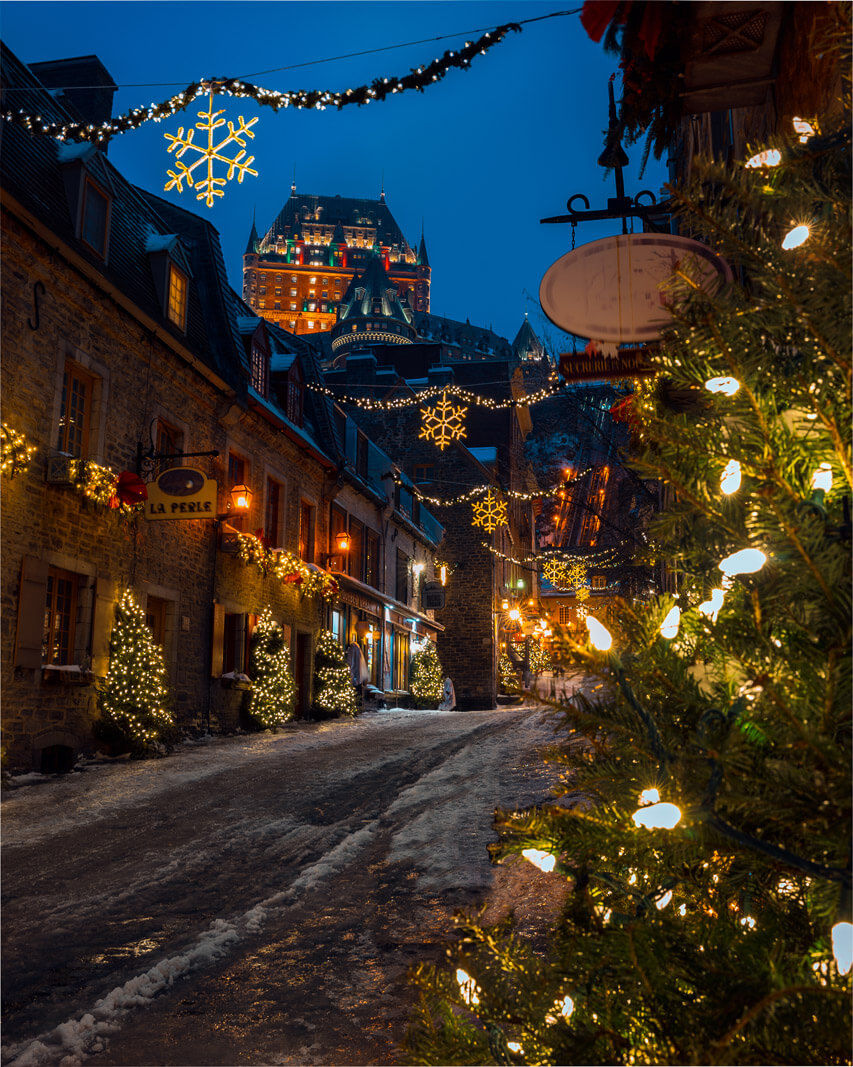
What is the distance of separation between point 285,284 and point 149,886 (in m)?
133

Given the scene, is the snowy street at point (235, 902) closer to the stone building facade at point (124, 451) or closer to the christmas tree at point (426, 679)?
the stone building facade at point (124, 451)

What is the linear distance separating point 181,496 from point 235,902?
840 cm

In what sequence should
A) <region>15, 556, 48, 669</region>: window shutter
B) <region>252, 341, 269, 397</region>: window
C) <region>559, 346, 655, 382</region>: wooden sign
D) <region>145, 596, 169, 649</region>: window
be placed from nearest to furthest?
<region>559, 346, 655, 382</region>: wooden sign
<region>15, 556, 48, 669</region>: window shutter
<region>145, 596, 169, 649</region>: window
<region>252, 341, 269, 397</region>: window

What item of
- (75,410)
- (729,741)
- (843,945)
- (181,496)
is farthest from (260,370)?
(843,945)

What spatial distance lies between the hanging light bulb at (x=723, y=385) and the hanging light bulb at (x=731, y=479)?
0.16 m

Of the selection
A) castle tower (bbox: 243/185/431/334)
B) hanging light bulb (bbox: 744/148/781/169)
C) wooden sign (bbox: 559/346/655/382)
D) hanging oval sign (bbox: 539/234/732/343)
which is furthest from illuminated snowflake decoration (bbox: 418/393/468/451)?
castle tower (bbox: 243/185/431/334)

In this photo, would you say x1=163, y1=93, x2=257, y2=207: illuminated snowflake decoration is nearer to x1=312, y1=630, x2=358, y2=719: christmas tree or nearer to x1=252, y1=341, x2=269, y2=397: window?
x1=252, y1=341, x2=269, y2=397: window

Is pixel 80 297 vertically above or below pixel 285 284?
below

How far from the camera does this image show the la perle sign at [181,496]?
12.5 meters

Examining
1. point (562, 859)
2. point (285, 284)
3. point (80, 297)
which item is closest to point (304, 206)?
point (285, 284)

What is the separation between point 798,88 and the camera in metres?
4.12

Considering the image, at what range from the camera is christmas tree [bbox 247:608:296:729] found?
1656 cm

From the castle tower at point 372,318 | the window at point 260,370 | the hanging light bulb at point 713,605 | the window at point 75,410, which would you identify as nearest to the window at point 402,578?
the window at point 260,370

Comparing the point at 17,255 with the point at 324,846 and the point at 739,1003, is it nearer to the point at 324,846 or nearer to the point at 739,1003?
the point at 324,846
